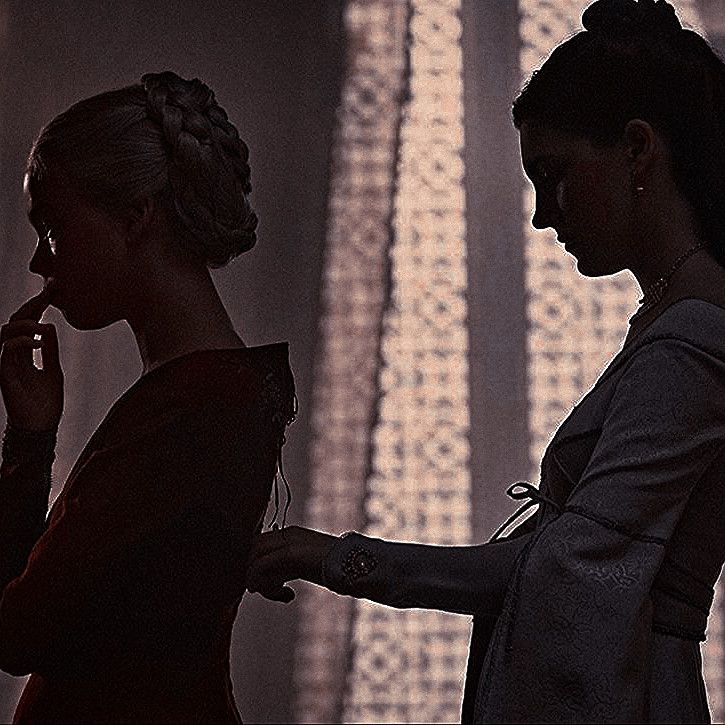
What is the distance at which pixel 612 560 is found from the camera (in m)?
0.77

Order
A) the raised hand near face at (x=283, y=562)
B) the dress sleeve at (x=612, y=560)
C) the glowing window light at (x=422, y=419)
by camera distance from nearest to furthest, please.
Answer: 1. the dress sleeve at (x=612, y=560)
2. the raised hand near face at (x=283, y=562)
3. the glowing window light at (x=422, y=419)

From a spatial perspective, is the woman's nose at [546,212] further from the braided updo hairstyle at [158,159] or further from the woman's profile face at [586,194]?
the braided updo hairstyle at [158,159]

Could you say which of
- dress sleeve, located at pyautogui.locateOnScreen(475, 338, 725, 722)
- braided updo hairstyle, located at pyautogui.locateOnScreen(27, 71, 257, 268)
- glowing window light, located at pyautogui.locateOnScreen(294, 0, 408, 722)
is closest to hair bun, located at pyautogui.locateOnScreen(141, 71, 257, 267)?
braided updo hairstyle, located at pyautogui.locateOnScreen(27, 71, 257, 268)

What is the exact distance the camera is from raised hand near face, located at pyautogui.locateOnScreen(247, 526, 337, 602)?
0.86 metres

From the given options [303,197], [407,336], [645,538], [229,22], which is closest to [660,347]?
[645,538]

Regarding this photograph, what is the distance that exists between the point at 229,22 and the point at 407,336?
56 cm

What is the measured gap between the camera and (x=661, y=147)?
0.85 meters

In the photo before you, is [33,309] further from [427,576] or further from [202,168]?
[427,576]

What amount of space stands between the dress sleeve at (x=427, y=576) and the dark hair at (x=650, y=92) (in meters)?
0.29

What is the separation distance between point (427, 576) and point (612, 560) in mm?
135

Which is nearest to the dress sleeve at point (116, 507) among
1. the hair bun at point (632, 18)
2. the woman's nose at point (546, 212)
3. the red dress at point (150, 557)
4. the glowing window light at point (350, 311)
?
the red dress at point (150, 557)

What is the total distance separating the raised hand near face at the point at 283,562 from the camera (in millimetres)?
856

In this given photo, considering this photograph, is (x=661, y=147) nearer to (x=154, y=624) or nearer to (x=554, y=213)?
(x=554, y=213)

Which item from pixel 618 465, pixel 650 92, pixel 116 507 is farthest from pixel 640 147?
pixel 116 507
